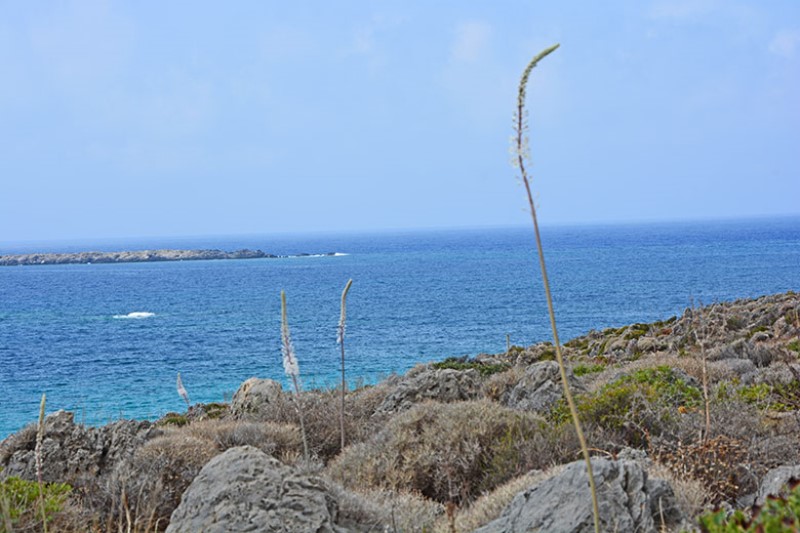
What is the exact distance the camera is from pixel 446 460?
7.36 meters

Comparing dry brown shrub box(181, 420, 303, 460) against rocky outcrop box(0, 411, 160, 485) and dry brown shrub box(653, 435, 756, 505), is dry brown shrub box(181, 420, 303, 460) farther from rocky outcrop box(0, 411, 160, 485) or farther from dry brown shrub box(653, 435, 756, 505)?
dry brown shrub box(653, 435, 756, 505)

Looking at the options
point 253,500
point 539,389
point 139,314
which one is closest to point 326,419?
point 539,389

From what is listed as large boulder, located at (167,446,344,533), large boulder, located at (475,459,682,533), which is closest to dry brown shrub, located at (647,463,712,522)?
large boulder, located at (475,459,682,533)

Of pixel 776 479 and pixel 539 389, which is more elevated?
pixel 776 479

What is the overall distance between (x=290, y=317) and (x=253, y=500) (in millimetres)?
59196

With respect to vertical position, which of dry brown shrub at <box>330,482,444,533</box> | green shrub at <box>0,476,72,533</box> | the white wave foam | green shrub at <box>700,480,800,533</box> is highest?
green shrub at <box>700,480,800,533</box>

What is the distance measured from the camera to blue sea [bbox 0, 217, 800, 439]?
3700cm

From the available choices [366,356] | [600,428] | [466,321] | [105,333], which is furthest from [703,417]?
[105,333]

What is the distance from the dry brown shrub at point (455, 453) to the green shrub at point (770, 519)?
4614 mm

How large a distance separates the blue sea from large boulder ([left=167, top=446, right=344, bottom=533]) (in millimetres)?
4980

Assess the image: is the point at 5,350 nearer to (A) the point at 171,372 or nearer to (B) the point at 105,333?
(B) the point at 105,333

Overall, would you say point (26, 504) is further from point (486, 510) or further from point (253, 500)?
point (486, 510)

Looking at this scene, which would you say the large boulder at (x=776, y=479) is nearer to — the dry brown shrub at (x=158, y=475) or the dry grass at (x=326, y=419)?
the dry brown shrub at (x=158, y=475)

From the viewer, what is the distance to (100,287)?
344ft
